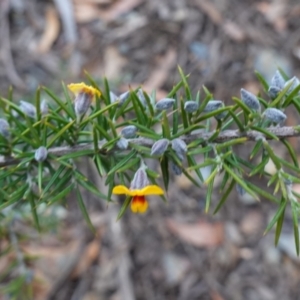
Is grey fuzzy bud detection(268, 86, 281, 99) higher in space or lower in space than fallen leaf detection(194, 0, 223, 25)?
higher

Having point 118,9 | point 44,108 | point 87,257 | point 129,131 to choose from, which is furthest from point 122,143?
point 118,9

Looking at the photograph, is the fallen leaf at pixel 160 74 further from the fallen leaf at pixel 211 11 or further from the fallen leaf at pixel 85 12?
the fallen leaf at pixel 85 12

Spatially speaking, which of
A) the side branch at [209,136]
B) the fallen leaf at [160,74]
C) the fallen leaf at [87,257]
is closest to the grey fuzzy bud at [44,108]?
the side branch at [209,136]

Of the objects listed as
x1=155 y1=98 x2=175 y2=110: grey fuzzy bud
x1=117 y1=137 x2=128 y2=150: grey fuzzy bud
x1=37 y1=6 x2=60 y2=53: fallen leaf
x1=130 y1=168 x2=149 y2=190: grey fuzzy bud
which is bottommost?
x1=37 y1=6 x2=60 y2=53: fallen leaf

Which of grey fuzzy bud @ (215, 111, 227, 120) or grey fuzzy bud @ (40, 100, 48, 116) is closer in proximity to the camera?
grey fuzzy bud @ (215, 111, 227, 120)

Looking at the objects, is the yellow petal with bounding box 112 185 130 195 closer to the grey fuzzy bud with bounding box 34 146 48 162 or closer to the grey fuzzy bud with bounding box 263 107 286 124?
the grey fuzzy bud with bounding box 34 146 48 162

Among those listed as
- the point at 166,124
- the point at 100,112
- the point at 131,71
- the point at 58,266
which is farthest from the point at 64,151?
the point at 131,71

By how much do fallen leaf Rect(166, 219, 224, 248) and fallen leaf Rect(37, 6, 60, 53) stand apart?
5.23 feet

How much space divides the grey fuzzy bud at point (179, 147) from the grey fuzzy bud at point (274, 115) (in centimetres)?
19

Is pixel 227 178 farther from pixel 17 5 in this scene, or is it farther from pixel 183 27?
pixel 17 5

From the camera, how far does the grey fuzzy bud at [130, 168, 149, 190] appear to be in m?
0.97

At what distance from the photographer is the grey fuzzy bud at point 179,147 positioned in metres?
0.97

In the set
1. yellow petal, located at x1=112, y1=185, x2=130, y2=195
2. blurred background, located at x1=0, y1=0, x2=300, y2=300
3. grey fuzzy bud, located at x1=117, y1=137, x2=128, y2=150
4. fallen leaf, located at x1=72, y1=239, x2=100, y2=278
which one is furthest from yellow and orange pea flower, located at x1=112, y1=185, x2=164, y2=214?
fallen leaf, located at x1=72, y1=239, x2=100, y2=278

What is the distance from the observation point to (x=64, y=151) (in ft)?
3.64
